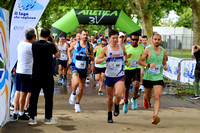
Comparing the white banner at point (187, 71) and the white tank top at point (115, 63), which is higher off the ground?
the white tank top at point (115, 63)

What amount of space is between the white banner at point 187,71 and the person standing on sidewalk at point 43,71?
29.0 feet

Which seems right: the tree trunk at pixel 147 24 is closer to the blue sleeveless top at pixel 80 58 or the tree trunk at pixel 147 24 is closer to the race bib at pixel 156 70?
the blue sleeveless top at pixel 80 58

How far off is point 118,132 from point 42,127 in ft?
4.90

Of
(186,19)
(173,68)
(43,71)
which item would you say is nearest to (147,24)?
(173,68)

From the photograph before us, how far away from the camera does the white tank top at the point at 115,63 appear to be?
8.18 metres

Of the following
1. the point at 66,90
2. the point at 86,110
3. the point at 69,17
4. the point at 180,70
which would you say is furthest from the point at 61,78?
the point at 69,17

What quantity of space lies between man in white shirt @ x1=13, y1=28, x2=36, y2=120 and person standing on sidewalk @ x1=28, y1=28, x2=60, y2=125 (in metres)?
0.31

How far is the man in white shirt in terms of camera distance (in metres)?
7.95

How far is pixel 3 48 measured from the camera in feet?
23.7

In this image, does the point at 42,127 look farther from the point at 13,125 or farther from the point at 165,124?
the point at 165,124

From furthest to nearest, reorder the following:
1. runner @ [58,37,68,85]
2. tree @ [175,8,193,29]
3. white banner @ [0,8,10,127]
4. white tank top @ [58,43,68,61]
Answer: tree @ [175,8,193,29] → white tank top @ [58,43,68,61] → runner @ [58,37,68,85] → white banner @ [0,8,10,127]

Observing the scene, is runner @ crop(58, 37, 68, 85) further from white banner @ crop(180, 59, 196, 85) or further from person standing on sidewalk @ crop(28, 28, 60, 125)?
person standing on sidewalk @ crop(28, 28, 60, 125)

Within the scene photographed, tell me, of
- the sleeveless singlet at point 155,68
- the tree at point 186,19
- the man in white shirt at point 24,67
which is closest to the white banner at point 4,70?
the man in white shirt at point 24,67

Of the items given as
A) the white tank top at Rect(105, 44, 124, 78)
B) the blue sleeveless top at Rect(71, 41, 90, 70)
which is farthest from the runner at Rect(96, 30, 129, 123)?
the blue sleeveless top at Rect(71, 41, 90, 70)
